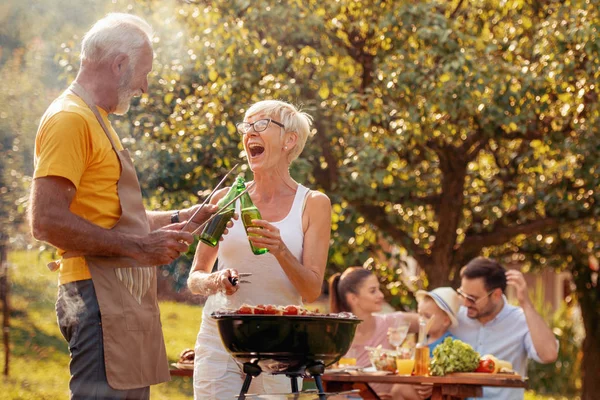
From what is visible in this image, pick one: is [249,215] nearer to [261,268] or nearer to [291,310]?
[261,268]

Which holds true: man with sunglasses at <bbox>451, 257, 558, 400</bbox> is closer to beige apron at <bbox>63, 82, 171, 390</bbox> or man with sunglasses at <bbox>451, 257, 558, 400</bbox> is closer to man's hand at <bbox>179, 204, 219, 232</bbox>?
man's hand at <bbox>179, 204, 219, 232</bbox>

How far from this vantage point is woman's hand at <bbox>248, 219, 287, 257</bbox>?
279 centimetres

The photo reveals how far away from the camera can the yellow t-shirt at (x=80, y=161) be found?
7.59ft

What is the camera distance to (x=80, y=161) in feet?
7.69

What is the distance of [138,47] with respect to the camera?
8.23 feet

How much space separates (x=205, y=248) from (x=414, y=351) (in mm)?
1989

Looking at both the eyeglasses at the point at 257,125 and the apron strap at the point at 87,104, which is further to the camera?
the eyeglasses at the point at 257,125

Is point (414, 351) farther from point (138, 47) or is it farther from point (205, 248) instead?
point (138, 47)

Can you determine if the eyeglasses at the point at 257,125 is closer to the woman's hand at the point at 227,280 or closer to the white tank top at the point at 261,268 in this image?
the white tank top at the point at 261,268

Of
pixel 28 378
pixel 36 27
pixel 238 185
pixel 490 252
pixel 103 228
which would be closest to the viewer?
pixel 103 228

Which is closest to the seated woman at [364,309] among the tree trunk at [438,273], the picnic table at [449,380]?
the picnic table at [449,380]

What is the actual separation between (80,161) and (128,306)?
0.42 m

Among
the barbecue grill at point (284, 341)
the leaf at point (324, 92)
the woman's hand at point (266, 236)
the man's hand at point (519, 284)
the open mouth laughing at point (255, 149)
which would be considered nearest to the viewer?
the barbecue grill at point (284, 341)

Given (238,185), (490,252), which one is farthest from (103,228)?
(490,252)
